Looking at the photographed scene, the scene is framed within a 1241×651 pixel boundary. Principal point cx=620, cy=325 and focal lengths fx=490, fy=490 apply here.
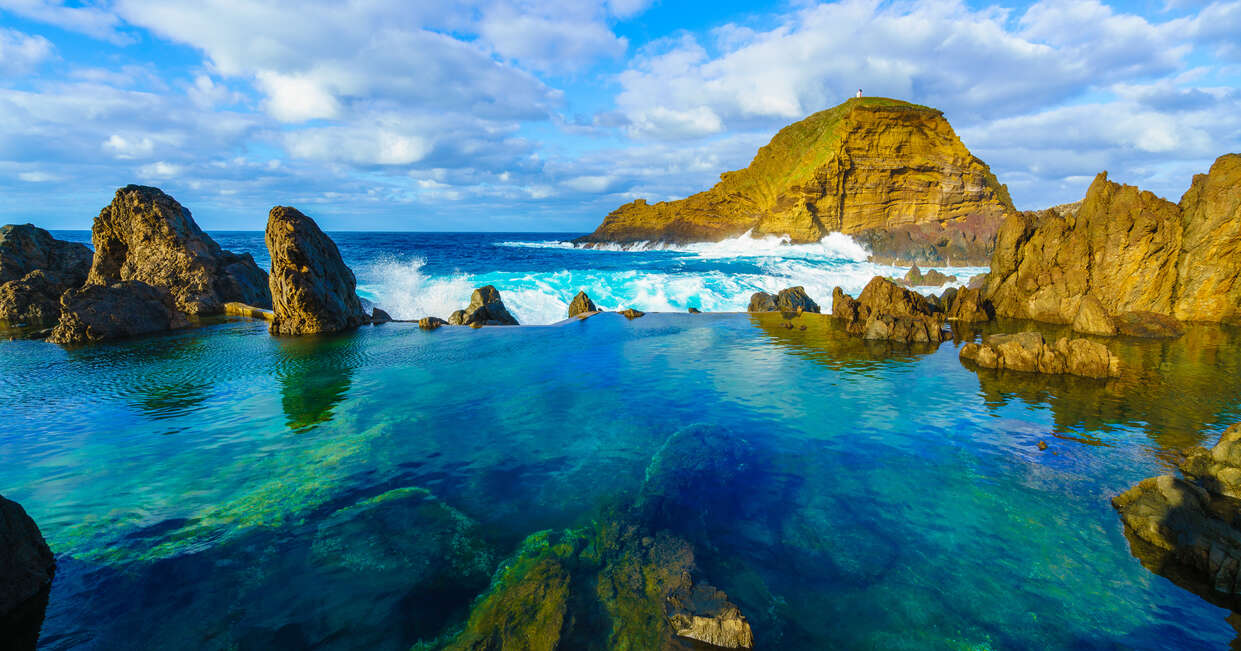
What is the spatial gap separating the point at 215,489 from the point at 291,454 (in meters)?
1.71

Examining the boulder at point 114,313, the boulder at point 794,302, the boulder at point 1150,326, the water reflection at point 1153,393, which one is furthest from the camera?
the boulder at point 794,302

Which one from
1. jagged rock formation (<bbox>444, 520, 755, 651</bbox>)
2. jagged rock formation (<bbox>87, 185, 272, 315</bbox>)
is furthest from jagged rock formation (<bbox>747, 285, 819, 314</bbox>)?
jagged rock formation (<bbox>87, 185, 272, 315</bbox>)

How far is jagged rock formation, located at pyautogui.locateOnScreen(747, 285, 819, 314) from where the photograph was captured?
3459 cm

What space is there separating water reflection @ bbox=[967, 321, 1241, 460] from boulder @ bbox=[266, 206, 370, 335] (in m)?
28.7

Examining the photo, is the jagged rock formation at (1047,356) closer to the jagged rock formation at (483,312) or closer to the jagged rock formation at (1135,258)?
the jagged rock formation at (1135,258)

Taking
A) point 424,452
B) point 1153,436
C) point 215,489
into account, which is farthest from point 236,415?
point 1153,436

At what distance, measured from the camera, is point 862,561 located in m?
7.63

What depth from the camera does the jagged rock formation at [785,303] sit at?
113 ft

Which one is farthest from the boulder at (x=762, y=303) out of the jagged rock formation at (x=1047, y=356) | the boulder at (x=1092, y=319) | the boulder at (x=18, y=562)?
the boulder at (x=18, y=562)

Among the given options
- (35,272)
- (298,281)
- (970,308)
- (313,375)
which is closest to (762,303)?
(970,308)

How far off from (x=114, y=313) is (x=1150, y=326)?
4923 cm

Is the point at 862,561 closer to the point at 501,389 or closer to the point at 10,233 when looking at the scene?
the point at 501,389

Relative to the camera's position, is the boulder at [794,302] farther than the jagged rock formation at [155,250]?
Yes

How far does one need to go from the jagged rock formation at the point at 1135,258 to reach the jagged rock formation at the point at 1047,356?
31.9 ft
